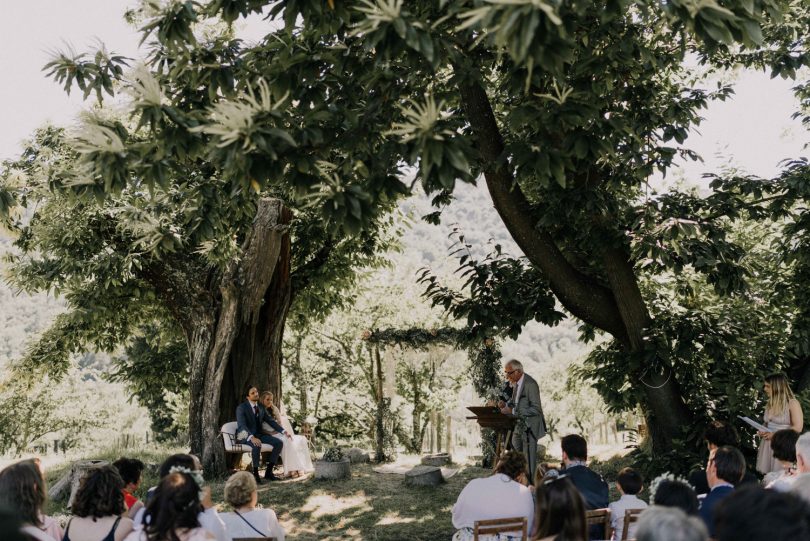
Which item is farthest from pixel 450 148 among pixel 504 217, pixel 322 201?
pixel 504 217

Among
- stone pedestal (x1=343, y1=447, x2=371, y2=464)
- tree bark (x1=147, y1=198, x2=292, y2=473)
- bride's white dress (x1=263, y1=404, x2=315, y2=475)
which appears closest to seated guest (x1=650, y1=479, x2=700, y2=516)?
bride's white dress (x1=263, y1=404, x2=315, y2=475)

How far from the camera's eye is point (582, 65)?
5.43 m

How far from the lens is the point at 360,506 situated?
374 inches

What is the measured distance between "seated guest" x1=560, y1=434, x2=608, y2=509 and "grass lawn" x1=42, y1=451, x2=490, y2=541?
285 centimetres

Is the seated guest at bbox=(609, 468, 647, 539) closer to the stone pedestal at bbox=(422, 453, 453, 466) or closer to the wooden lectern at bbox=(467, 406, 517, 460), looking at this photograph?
the wooden lectern at bbox=(467, 406, 517, 460)

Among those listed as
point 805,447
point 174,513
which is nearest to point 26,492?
point 174,513

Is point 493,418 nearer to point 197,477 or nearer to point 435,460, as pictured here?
point 435,460

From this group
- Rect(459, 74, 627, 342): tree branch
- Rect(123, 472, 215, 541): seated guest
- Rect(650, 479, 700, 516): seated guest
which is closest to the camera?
Rect(123, 472, 215, 541): seated guest

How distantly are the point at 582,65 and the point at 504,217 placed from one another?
9.06 feet

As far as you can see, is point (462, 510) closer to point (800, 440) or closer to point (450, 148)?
point (800, 440)

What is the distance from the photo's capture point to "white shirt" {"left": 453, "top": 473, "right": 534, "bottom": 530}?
507 centimetres

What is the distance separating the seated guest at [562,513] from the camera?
357 cm

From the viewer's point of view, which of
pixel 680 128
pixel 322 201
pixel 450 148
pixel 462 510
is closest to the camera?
pixel 450 148

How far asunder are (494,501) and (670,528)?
246 centimetres
